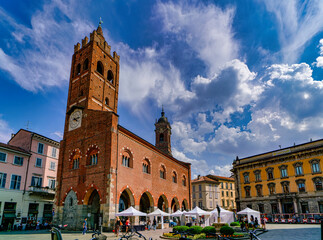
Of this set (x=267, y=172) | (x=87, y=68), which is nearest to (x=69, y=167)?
(x=87, y=68)

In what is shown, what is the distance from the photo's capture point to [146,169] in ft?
→ 98.7

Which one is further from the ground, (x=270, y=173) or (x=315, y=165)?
(x=315, y=165)

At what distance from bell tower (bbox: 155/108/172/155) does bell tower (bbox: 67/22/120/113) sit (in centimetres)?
2394

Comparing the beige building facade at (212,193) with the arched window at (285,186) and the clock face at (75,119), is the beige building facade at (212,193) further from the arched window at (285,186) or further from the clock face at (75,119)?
the clock face at (75,119)

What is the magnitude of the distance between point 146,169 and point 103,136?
875cm

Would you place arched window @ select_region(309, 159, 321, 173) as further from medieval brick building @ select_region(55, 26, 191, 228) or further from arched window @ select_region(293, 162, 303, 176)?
medieval brick building @ select_region(55, 26, 191, 228)

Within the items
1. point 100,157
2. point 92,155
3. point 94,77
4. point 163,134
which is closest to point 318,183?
point 163,134

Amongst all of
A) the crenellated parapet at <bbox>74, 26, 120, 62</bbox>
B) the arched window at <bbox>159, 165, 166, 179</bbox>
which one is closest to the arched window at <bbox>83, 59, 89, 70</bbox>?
the crenellated parapet at <bbox>74, 26, 120, 62</bbox>

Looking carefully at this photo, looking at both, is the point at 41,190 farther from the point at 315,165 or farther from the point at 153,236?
the point at 315,165

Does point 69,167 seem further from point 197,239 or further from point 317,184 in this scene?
point 317,184

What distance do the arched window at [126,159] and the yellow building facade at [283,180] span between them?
97.1 ft

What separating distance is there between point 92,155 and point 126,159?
3861 mm

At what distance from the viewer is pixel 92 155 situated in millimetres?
24891

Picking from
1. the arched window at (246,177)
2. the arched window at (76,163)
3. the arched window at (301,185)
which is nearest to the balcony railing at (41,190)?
the arched window at (76,163)
